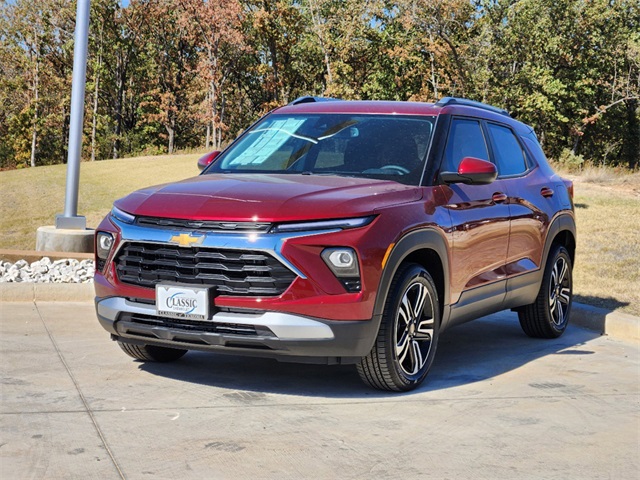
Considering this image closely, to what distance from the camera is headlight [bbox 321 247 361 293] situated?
5055mm

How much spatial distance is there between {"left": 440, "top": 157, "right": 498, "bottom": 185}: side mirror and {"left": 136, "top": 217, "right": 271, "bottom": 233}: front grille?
5.24 feet

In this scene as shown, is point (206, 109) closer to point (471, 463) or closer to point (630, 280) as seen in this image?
point (630, 280)

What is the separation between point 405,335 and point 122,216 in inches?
73.7

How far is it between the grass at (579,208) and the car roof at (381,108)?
313 cm

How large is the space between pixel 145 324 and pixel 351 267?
1.27 m

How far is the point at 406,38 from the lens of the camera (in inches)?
2007

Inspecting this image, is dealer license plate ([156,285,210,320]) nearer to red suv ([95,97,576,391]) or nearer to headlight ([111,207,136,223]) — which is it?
red suv ([95,97,576,391])

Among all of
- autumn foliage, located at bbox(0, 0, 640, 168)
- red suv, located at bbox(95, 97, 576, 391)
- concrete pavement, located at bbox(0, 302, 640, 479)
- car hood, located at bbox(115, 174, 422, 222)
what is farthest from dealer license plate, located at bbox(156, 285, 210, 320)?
autumn foliage, located at bbox(0, 0, 640, 168)

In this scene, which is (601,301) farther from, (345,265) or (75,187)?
(75,187)

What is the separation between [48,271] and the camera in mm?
10086

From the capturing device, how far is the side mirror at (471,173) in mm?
6082

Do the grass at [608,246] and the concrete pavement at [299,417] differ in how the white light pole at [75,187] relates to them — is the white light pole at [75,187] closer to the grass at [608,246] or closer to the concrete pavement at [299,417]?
the concrete pavement at [299,417]

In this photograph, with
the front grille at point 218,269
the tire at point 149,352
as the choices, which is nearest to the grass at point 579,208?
the tire at point 149,352

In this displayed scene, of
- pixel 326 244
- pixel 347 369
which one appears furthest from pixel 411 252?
pixel 347 369
